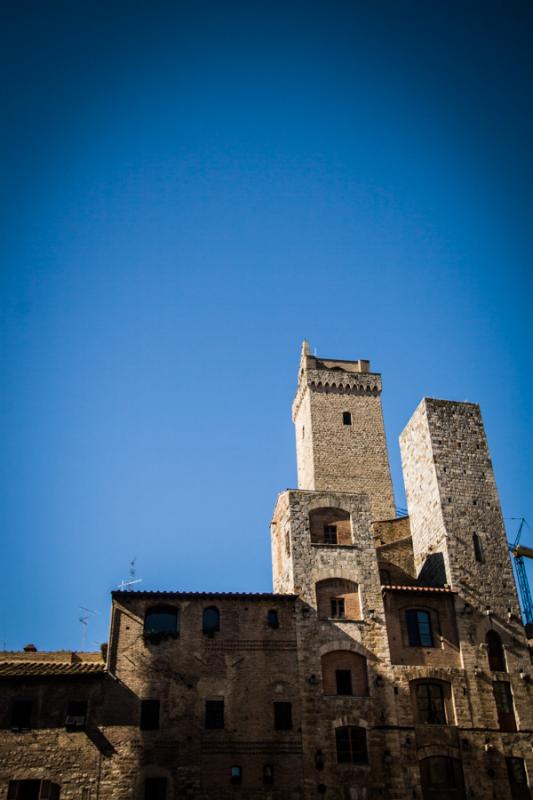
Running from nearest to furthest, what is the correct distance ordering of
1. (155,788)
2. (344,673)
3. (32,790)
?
(32,790) < (155,788) < (344,673)

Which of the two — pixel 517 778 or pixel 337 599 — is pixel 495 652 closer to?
pixel 517 778

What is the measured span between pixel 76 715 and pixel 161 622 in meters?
5.10

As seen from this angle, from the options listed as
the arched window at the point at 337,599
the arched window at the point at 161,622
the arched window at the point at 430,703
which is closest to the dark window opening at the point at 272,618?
the arched window at the point at 337,599

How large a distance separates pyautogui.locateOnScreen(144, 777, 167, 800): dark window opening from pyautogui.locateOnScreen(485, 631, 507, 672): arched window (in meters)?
15.9

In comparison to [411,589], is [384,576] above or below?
above

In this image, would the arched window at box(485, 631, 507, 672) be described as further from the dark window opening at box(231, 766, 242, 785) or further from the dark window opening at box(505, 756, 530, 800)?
the dark window opening at box(231, 766, 242, 785)

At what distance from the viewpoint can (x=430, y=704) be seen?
32.6m

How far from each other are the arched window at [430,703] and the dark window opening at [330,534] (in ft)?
25.1

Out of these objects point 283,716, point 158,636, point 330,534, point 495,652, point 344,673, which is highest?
point 330,534

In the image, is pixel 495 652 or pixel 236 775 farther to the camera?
pixel 495 652

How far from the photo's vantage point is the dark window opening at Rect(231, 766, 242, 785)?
2965 cm

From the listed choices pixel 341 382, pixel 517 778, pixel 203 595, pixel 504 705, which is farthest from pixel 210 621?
pixel 341 382

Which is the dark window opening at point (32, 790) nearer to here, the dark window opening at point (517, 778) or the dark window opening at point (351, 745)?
the dark window opening at point (351, 745)

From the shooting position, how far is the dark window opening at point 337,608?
33.9 metres
